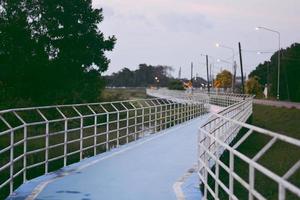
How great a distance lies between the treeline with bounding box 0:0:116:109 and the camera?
40469 millimetres

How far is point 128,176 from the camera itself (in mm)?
11266

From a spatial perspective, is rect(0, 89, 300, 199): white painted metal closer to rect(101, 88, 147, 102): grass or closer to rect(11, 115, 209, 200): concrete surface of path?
rect(11, 115, 209, 200): concrete surface of path

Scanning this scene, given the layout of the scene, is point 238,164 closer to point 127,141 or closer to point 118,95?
point 127,141

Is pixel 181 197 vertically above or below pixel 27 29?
below

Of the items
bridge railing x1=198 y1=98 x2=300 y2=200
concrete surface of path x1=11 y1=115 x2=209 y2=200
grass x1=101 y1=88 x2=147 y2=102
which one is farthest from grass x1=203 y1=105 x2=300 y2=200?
grass x1=101 y1=88 x2=147 y2=102

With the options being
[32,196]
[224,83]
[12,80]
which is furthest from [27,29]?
[224,83]

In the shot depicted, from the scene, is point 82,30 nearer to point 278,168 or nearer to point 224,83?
point 278,168

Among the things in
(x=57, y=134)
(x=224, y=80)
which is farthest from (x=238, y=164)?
(x=224, y=80)

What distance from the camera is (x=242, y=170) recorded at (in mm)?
17891

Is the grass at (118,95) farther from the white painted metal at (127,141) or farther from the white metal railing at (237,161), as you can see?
the white metal railing at (237,161)

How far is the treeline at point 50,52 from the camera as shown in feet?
133

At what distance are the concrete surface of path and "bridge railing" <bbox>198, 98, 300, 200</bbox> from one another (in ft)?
2.76

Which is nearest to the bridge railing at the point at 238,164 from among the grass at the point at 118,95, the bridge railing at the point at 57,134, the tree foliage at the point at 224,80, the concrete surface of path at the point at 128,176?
the concrete surface of path at the point at 128,176

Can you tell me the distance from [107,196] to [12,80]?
33501 mm
